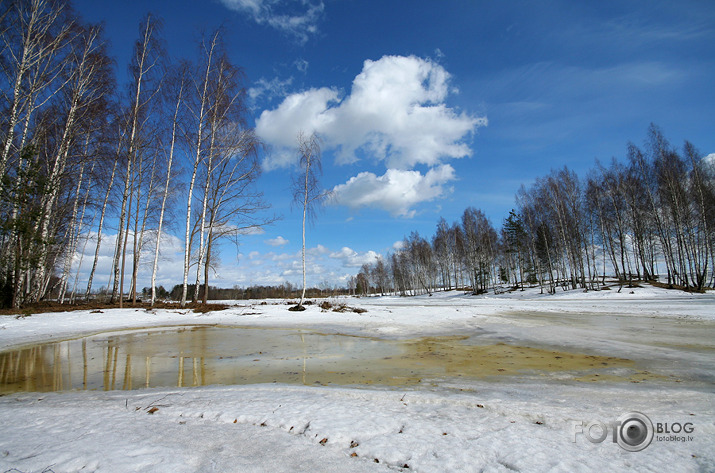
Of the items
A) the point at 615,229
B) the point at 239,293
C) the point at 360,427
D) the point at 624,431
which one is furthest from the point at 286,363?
the point at 239,293

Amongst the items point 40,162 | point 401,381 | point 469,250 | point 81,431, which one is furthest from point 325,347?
point 469,250

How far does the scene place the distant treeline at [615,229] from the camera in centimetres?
2534

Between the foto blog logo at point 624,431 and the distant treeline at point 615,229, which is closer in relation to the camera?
the foto blog logo at point 624,431

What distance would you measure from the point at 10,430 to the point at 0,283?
62.0ft

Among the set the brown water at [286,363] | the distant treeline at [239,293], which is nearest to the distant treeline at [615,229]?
Answer: the brown water at [286,363]

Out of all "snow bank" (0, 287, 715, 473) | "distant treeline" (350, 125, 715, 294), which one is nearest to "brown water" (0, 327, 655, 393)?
"snow bank" (0, 287, 715, 473)

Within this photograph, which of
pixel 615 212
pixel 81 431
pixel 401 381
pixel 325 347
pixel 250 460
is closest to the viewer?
pixel 250 460

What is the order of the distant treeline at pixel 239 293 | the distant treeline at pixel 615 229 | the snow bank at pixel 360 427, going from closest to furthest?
1. the snow bank at pixel 360 427
2. the distant treeline at pixel 615 229
3. the distant treeline at pixel 239 293

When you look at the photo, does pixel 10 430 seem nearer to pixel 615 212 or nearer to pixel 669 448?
pixel 669 448

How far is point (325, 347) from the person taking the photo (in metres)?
6.79

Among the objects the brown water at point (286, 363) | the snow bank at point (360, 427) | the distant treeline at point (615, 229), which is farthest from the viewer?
the distant treeline at point (615, 229)

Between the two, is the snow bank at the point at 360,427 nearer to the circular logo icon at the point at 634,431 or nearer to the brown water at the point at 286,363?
the circular logo icon at the point at 634,431

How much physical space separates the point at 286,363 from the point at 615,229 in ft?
129

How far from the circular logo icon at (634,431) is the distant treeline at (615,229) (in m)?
31.1
